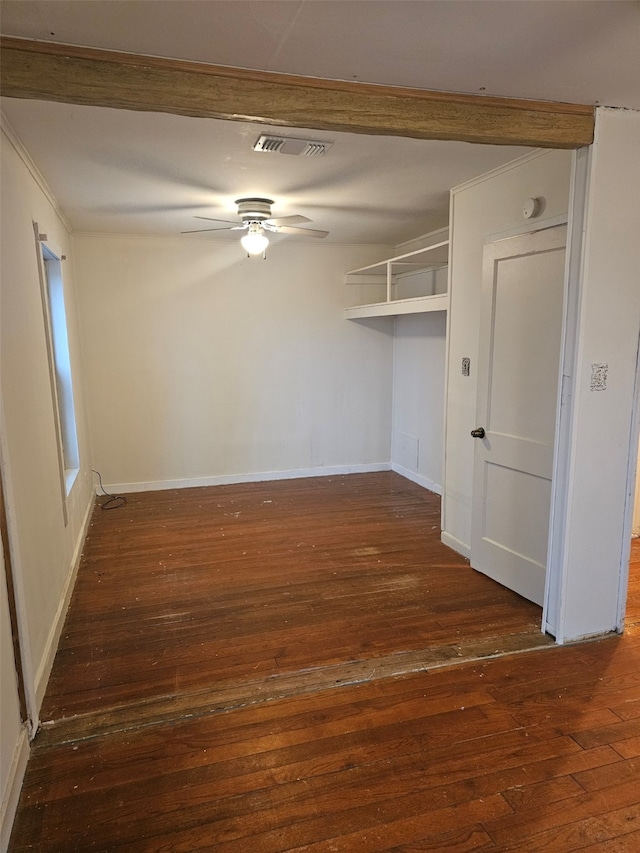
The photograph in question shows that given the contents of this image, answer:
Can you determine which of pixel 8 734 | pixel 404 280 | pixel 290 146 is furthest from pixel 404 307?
pixel 8 734

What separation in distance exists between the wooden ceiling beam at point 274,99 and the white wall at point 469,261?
477mm

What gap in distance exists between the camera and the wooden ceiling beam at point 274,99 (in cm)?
171

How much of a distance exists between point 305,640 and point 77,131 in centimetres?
262

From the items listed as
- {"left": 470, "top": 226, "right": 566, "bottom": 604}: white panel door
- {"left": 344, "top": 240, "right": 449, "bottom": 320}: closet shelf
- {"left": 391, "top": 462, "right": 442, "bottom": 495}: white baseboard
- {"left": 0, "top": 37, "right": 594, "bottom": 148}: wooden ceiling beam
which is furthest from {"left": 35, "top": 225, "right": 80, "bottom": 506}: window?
{"left": 391, "top": 462, "right": 442, "bottom": 495}: white baseboard

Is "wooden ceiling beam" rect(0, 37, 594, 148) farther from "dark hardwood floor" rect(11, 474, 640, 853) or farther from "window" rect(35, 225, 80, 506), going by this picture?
"dark hardwood floor" rect(11, 474, 640, 853)

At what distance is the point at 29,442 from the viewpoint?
2.39m

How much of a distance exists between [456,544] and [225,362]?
2.91 m

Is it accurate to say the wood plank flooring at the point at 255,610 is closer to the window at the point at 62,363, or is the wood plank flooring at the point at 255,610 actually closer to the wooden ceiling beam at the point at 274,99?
the window at the point at 62,363

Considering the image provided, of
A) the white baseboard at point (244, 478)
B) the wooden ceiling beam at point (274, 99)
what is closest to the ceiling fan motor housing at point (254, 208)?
the wooden ceiling beam at point (274, 99)

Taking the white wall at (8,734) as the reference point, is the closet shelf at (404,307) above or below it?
above

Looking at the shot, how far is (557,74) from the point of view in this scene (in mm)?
1978

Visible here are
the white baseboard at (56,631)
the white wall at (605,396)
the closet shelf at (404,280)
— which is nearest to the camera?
the white baseboard at (56,631)

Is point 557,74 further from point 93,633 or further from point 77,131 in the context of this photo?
point 93,633

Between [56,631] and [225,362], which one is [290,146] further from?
[225,362]
